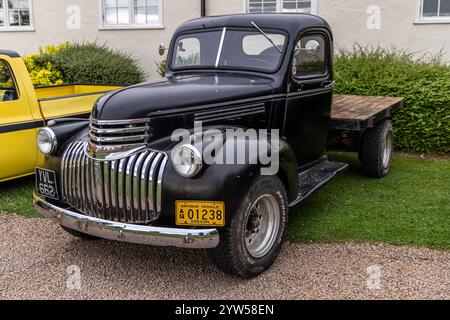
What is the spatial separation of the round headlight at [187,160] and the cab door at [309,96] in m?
1.47

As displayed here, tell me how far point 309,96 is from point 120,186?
7.06ft

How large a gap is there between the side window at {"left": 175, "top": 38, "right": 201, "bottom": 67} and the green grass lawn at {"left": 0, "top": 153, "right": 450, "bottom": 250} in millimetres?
1769

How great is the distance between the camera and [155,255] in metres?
4.13

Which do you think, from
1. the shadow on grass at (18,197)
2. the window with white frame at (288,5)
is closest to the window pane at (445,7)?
the window with white frame at (288,5)

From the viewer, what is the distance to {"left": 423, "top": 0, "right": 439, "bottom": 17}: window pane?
9.34m

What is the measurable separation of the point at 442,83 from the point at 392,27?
2.80 metres

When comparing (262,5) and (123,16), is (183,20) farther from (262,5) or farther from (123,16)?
(262,5)

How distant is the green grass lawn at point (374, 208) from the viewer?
447cm

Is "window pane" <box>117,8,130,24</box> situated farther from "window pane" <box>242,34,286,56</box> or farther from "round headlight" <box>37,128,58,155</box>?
"round headlight" <box>37,128,58,155</box>

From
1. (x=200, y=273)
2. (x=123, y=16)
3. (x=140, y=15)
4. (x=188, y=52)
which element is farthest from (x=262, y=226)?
(x=123, y=16)

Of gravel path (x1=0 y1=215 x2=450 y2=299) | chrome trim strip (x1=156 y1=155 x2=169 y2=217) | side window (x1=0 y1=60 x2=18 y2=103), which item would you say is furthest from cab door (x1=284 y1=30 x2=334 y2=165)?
side window (x1=0 y1=60 x2=18 y2=103)

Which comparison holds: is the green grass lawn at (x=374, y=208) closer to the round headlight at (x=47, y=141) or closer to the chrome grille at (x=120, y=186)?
the round headlight at (x=47, y=141)

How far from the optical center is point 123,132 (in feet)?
11.8

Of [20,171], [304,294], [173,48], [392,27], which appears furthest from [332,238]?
[392,27]
